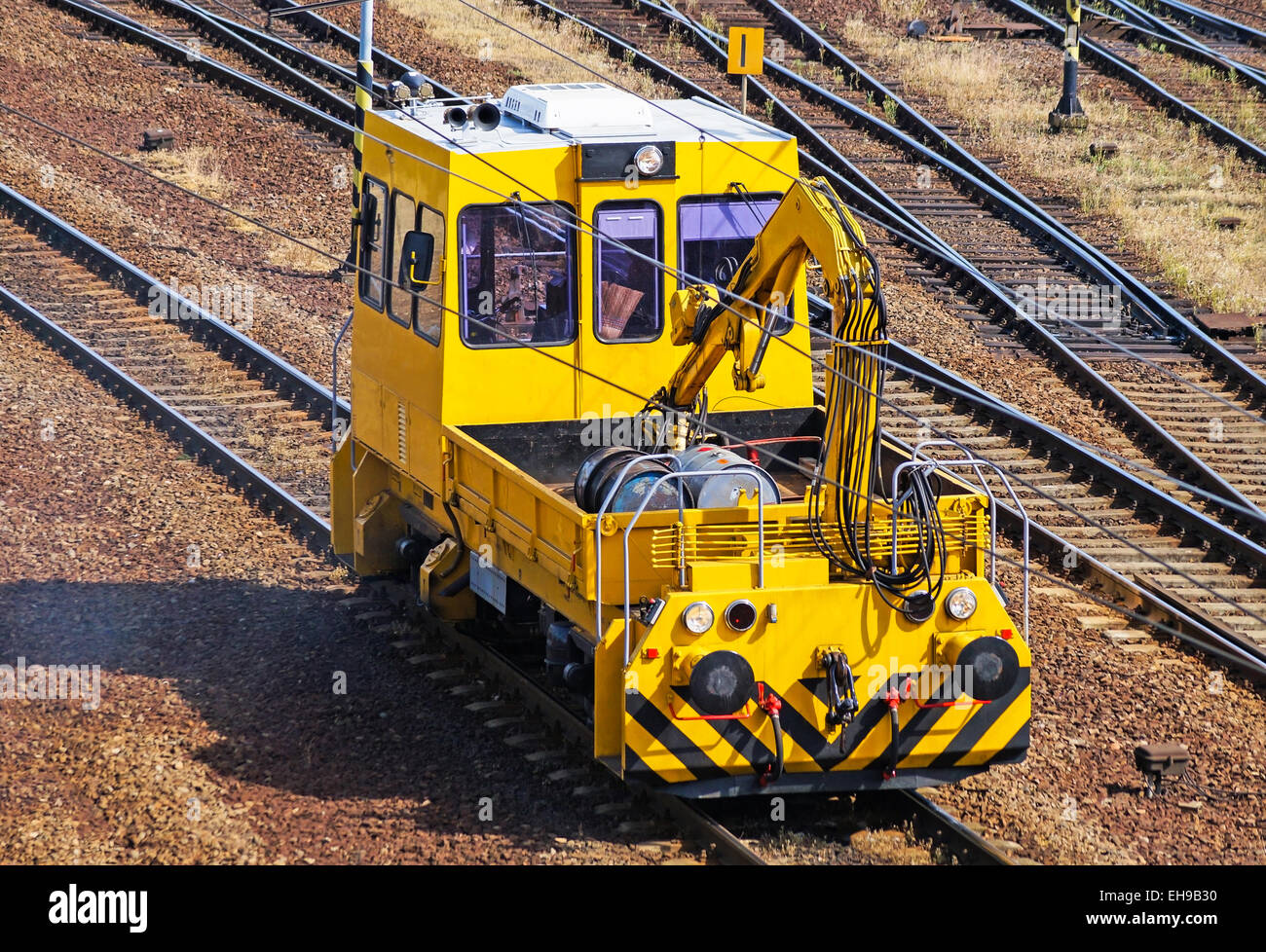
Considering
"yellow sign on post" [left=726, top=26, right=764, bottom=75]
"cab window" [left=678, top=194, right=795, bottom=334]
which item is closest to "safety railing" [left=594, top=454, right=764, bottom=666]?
"cab window" [left=678, top=194, right=795, bottom=334]

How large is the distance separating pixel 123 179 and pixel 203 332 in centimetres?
449

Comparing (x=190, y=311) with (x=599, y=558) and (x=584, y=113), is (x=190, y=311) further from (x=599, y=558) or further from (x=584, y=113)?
(x=599, y=558)

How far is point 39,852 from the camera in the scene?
826cm

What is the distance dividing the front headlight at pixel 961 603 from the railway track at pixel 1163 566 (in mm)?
2973

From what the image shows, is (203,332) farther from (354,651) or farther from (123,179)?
(354,651)

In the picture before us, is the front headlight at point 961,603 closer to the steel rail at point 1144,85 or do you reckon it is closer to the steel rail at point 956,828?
the steel rail at point 956,828

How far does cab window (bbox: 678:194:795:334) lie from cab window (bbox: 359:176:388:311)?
6.35ft

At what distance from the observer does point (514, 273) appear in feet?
32.2

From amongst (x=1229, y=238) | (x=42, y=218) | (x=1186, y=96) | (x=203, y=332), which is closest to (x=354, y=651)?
(x=203, y=332)

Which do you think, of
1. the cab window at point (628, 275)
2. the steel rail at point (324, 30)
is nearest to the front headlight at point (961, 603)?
the cab window at point (628, 275)

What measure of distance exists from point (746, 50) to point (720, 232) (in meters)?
11.3

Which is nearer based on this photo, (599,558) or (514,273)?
(599,558)

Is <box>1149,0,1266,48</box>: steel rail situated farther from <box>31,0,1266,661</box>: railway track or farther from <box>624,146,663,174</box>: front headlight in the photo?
<box>624,146,663,174</box>: front headlight

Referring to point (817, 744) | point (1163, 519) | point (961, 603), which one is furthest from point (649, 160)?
point (1163, 519)
